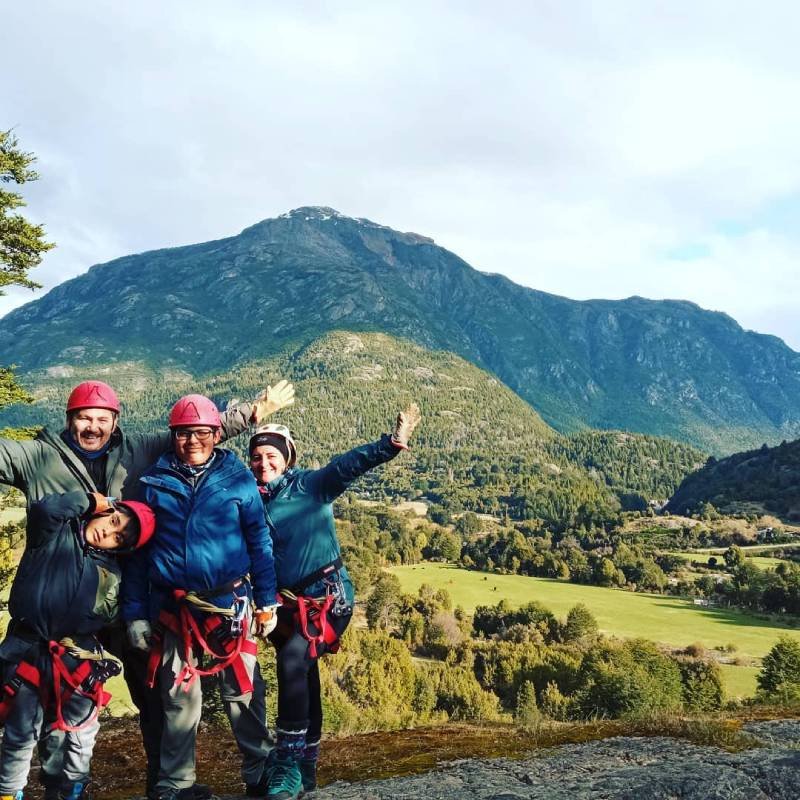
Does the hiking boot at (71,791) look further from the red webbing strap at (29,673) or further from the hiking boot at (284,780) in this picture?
the hiking boot at (284,780)

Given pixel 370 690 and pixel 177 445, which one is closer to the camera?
pixel 177 445

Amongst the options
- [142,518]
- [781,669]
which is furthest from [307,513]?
[781,669]

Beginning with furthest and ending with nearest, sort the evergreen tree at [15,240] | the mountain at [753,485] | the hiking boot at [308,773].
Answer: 1. the mountain at [753,485]
2. the evergreen tree at [15,240]
3. the hiking boot at [308,773]

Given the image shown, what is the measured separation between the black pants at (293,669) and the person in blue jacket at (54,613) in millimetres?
1378

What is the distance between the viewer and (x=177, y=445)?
15.8 ft

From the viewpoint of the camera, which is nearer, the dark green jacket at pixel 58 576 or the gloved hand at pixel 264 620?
the dark green jacket at pixel 58 576

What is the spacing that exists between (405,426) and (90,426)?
8.44ft

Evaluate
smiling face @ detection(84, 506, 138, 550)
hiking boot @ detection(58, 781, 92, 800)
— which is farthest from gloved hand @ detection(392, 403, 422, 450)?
hiking boot @ detection(58, 781, 92, 800)

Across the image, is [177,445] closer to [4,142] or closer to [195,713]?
[195,713]

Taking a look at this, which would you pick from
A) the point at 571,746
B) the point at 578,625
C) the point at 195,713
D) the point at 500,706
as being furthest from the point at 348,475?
the point at 578,625

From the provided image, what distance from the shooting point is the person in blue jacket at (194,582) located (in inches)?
178

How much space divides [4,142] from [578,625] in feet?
224

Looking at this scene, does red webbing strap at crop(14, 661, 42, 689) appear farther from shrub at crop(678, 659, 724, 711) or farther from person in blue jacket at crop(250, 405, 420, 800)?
shrub at crop(678, 659, 724, 711)

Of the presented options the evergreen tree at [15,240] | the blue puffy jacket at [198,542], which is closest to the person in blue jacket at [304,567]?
the blue puffy jacket at [198,542]
